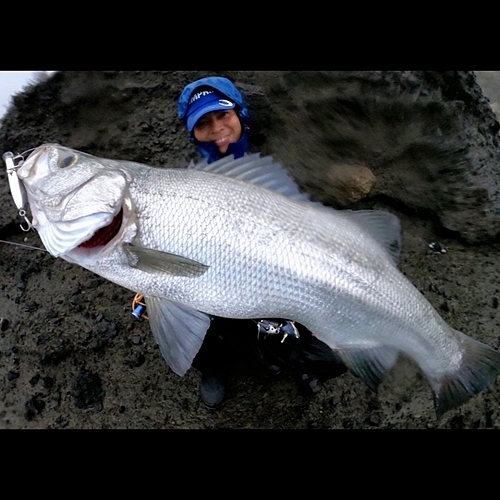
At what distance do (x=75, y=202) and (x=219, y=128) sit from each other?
86 cm

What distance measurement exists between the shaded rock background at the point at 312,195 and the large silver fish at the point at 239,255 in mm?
852

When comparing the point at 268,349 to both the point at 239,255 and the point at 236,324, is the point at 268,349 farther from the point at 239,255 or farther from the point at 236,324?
the point at 239,255

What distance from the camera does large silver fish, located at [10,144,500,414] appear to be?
65.2 inches

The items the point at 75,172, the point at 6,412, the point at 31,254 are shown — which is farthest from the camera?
the point at 31,254

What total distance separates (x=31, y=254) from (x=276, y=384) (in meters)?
1.90

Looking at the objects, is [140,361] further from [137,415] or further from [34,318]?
[34,318]

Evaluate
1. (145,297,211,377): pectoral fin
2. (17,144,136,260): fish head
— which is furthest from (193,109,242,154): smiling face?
(145,297,211,377): pectoral fin

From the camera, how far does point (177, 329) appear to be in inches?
70.8

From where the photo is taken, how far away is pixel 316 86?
2.85 m

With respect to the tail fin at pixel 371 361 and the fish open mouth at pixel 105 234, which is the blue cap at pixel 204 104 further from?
the tail fin at pixel 371 361

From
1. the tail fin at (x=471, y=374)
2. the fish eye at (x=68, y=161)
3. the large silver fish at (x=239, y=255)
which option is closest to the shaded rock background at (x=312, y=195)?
the tail fin at (x=471, y=374)

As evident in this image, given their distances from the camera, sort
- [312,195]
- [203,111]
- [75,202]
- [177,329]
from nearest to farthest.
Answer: [75,202] → [177,329] → [203,111] → [312,195]

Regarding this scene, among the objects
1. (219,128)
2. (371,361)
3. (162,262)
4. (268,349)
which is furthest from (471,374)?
(219,128)

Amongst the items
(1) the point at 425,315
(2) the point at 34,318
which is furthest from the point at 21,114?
(1) the point at 425,315
